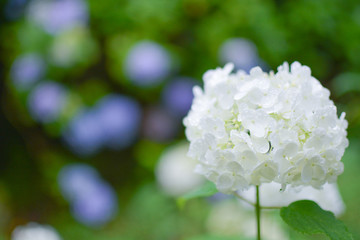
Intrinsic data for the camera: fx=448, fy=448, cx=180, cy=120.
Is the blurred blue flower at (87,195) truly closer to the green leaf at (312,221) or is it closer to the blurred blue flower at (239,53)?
the blurred blue flower at (239,53)

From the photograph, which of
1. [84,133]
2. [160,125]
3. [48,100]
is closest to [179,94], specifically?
[160,125]

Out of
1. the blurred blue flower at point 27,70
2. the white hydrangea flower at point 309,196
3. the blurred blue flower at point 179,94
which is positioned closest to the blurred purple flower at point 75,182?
the blurred blue flower at point 27,70

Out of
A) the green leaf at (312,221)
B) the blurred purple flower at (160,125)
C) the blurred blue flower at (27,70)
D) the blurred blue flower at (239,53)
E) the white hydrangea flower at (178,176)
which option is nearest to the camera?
the green leaf at (312,221)

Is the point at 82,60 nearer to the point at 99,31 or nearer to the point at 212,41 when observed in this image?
the point at 99,31

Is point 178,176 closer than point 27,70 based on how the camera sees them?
Yes

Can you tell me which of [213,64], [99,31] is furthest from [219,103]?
[99,31]

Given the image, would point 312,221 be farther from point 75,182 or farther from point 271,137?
point 75,182
